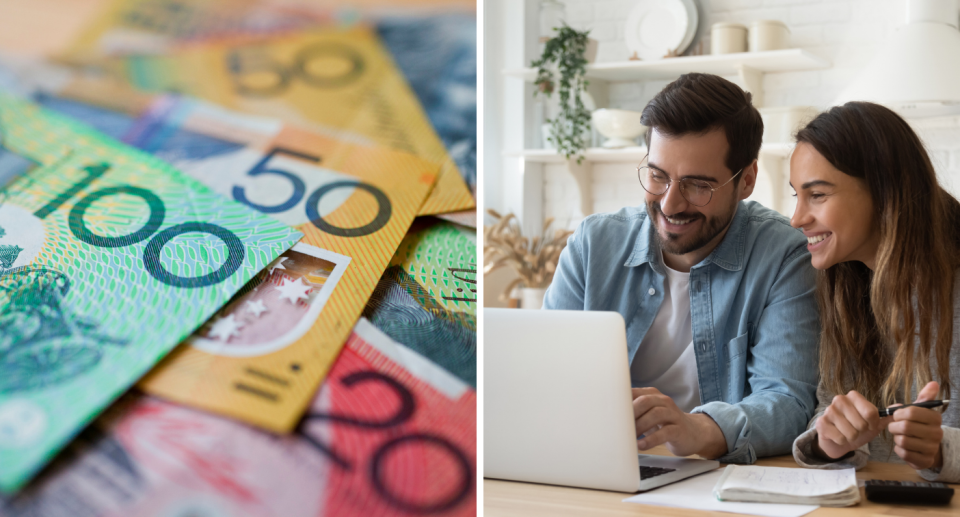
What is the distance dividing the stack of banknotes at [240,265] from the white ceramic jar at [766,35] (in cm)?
165

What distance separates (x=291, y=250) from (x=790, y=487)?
45cm

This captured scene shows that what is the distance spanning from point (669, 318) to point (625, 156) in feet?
3.84

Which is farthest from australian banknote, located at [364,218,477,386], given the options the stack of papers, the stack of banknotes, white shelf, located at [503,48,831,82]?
white shelf, located at [503,48,831,82]

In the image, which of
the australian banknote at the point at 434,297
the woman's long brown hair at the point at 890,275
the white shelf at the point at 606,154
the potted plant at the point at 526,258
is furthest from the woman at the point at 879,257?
the potted plant at the point at 526,258

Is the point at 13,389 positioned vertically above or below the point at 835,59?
below

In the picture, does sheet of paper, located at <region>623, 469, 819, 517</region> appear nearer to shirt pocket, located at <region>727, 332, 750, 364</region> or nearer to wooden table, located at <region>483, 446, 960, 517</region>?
wooden table, located at <region>483, 446, 960, 517</region>

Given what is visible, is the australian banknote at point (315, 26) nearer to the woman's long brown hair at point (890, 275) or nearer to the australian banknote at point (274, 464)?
the australian banknote at point (274, 464)

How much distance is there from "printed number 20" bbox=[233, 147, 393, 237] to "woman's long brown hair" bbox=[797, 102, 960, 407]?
2.23 ft

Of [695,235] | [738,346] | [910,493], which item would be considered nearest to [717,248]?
[695,235]

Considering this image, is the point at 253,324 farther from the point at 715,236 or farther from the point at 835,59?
the point at 835,59

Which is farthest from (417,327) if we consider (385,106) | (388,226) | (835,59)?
(835,59)

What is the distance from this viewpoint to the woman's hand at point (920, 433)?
0.63 metres

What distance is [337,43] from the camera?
1.65ft

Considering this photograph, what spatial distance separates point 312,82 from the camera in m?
0.48
